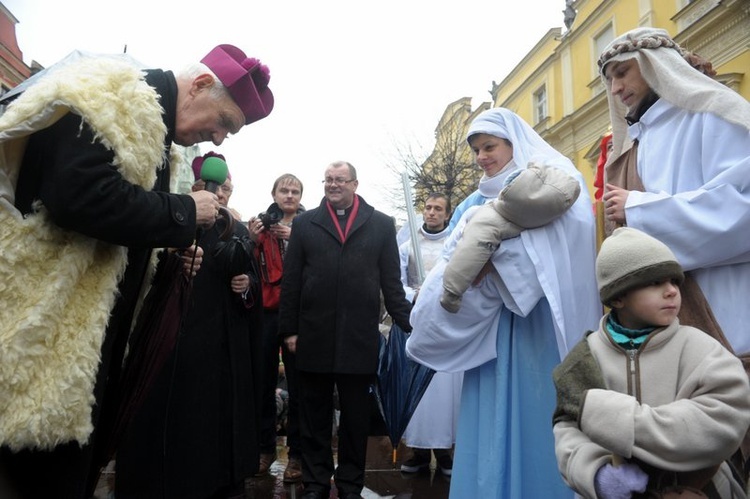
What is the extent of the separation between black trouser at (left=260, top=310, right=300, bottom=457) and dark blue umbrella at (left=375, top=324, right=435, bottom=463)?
0.70 m

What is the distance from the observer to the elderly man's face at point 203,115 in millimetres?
1953

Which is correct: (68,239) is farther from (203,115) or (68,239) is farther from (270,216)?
(270,216)

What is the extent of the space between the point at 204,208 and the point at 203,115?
352 mm

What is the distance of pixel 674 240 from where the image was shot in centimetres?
189

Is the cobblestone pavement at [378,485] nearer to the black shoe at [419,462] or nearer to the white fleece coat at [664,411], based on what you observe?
the black shoe at [419,462]

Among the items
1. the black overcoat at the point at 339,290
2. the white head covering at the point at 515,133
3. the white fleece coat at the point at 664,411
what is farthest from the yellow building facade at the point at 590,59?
the white fleece coat at the point at 664,411

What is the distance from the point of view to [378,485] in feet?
12.4

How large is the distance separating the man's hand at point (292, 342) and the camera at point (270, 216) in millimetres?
910

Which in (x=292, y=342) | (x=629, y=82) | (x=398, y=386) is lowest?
(x=398, y=386)

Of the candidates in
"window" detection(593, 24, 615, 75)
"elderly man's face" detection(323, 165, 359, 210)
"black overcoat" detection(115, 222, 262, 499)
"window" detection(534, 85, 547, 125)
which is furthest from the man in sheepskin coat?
"window" detection(534, 85, 547, 125)

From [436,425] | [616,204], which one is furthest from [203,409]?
[616,204]

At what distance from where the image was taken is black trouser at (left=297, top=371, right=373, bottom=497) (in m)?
3.32

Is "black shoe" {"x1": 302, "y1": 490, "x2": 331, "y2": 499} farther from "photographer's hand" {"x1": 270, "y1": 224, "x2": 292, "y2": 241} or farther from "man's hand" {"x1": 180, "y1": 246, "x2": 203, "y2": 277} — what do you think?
"photographer's hand" {"x1": 270, "y1": 224, "x2": 292, "y2": 241}

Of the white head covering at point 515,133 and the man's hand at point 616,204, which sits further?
the white head covering at point 515,133
